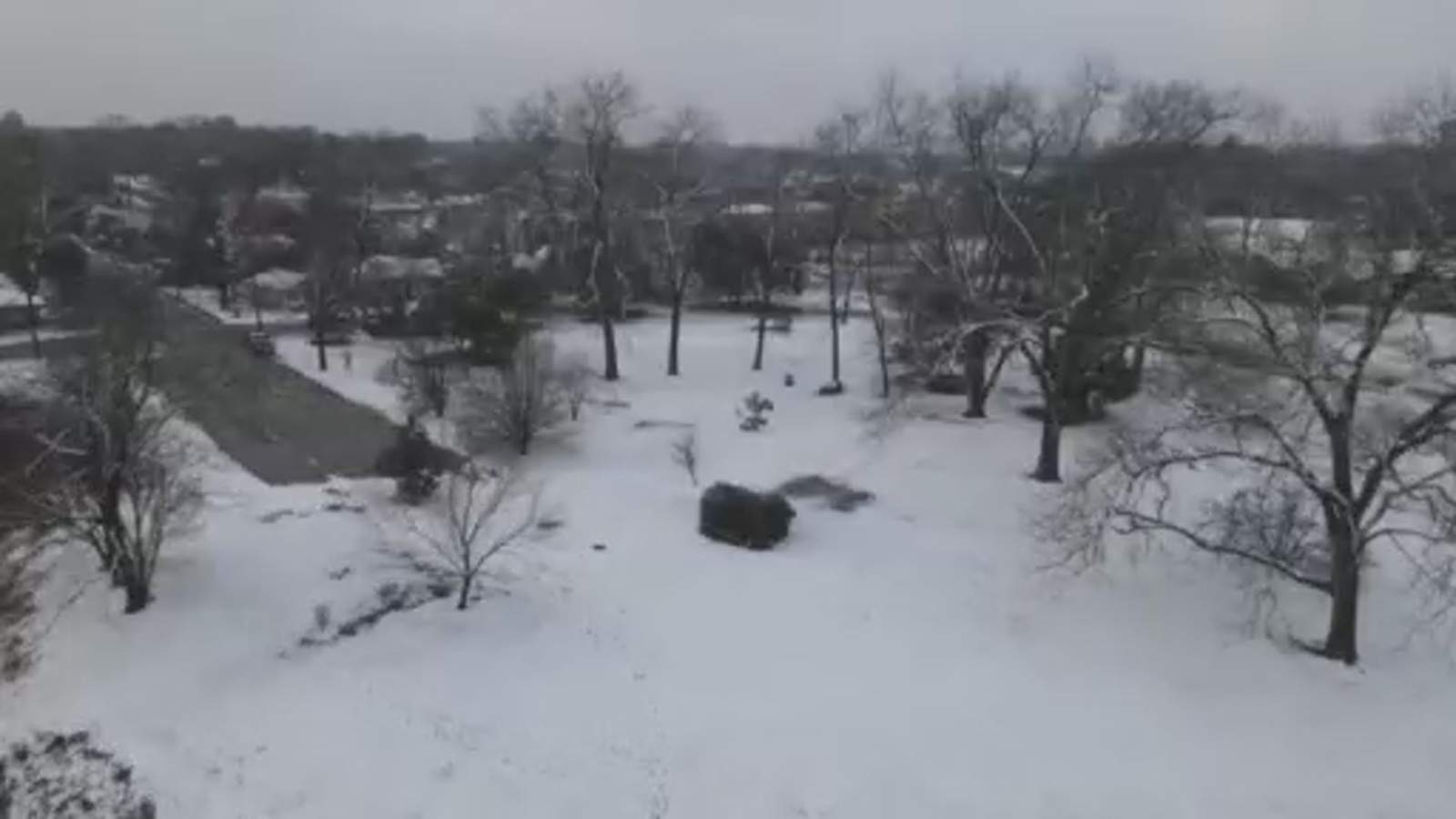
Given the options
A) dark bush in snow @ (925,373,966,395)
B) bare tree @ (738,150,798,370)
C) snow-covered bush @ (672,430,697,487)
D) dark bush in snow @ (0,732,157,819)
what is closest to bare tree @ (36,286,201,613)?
dark bush in snow @ (0,732,157,819)

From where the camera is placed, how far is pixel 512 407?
79.5ft

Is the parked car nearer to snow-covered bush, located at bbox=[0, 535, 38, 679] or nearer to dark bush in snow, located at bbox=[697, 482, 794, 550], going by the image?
snow-covered bush, located at bbox=[0, 535, 38, 679]

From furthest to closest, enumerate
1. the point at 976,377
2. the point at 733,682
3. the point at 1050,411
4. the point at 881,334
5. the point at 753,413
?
the point at 881,334 < the point at 753,413 < the point at 976,377 < the point at 1050,411 < the point at 733,682

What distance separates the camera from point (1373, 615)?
15422mm

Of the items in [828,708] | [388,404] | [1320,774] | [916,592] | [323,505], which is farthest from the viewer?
[388,404]

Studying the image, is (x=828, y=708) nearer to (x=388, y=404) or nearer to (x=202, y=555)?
(x=202, y=555)

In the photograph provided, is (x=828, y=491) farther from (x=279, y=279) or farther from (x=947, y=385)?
(x=279, y=279)

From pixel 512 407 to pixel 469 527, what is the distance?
25.1 ft

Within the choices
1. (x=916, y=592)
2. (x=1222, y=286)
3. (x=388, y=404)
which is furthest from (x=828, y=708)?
(x=388, y=404)

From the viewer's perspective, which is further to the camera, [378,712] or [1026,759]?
[378,712]

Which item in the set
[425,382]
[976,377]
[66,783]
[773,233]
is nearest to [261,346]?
[425,382]

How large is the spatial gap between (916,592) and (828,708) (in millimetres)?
3543

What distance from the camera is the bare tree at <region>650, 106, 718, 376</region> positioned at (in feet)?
108

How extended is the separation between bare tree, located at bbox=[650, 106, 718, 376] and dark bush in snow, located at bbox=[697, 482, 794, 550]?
47.1 ft
